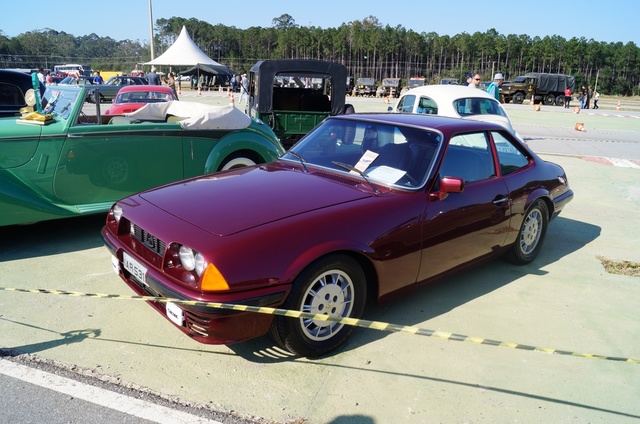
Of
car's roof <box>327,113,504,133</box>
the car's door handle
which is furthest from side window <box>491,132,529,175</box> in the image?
the car's door handle

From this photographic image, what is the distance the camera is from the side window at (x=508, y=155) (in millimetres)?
4625

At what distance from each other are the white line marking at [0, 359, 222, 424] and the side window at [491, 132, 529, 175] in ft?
11.2

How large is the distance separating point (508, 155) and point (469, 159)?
725mm

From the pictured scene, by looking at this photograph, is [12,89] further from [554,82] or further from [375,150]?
[554,82]

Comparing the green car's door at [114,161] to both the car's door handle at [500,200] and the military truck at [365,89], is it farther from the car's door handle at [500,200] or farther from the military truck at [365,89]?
the military truck at [365,89]

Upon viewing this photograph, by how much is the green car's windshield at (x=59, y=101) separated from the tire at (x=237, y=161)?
181 centimetres

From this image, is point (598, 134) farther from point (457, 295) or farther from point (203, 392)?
point (203, 392)

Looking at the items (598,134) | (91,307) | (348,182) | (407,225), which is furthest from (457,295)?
(598,134)

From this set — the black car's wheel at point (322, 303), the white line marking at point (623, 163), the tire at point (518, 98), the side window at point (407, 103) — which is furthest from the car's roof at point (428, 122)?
the tire at point (518, 98)

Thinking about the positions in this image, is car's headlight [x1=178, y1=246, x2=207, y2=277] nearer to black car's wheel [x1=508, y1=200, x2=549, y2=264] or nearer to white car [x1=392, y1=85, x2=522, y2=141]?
black car's wheel [x1=508, y1=200, x2=549, y2=264]

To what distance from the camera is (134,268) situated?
3.39m

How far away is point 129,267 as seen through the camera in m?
3.46

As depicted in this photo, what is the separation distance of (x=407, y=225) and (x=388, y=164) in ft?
2.09

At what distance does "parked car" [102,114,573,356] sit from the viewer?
2.91 meters
